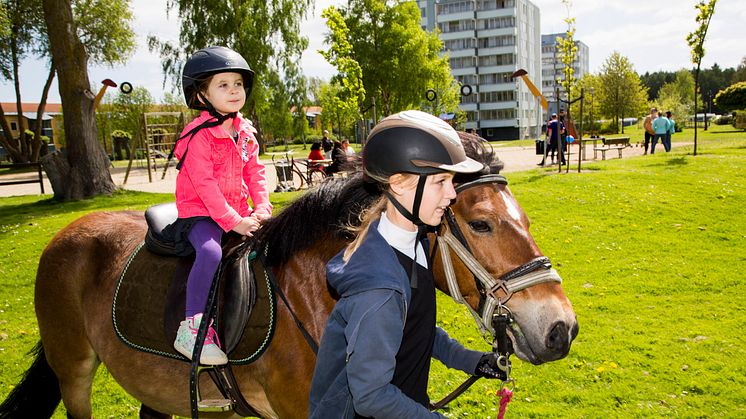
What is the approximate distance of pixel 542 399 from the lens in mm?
5164

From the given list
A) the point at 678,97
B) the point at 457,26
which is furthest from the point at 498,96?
the point at 678,97

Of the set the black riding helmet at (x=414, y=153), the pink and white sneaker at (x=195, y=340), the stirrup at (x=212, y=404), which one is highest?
the black riding helmet at (x=414, y=153)

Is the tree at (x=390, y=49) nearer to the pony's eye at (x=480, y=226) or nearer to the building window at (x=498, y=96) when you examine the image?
the pony's eye at (x=480, y=226)

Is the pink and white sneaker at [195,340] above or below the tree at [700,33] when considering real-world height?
below

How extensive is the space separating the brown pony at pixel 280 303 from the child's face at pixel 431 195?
0.48 m

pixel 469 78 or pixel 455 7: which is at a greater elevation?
pixel 455 7

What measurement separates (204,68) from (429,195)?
1825 mm

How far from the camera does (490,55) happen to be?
99.1 metres

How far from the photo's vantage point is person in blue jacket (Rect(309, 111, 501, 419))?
1733mm

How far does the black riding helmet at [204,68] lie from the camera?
3043mm

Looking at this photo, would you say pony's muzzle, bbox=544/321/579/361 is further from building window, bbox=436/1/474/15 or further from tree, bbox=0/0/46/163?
building window, bbox=436/1/474/15

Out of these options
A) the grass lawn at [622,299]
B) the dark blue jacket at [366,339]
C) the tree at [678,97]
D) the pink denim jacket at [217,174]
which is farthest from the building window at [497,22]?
the dark blue jacket at [366,339]

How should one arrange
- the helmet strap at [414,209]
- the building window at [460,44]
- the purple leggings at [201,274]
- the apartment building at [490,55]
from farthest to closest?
the building window at [460,44] → the apartment building at [490,55] → the purple leggings at [201,274] → the helmet strap at [414,209]

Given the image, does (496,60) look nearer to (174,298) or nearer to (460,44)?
(460,44)
